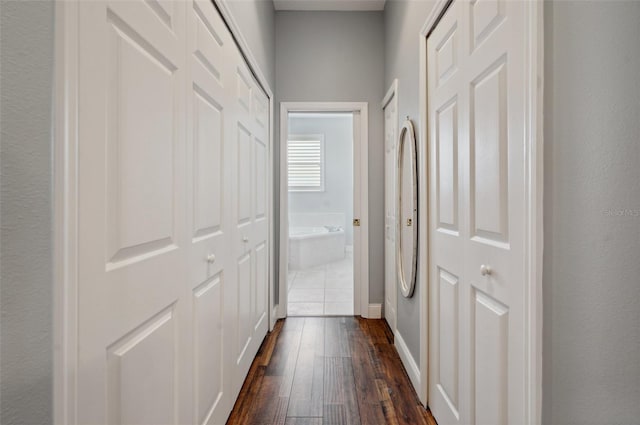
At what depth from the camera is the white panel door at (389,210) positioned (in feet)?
9.05

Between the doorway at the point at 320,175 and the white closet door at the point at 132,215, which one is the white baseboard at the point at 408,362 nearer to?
the white closet door at the point at 132,215

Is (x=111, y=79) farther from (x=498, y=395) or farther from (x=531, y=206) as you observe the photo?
(x=498, y=395)

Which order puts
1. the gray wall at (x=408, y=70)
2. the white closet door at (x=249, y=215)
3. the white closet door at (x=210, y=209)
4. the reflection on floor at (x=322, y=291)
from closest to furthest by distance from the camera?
the white closet door at (x=210, y=209)
the white closet door at (x=249, y=215)
the gray wall at (x=408, y=70)
the reflection on floor at (x=322, y=291)

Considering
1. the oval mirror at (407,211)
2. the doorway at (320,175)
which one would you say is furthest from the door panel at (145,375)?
the doorway at (320,175)

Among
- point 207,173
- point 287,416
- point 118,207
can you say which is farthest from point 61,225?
point 287,416

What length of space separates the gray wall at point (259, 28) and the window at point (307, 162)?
365cm

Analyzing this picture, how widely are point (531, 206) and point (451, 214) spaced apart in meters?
0.61

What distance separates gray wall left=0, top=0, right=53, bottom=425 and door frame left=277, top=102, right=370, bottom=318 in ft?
8.12

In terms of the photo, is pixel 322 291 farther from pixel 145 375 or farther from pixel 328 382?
pixel 145 375

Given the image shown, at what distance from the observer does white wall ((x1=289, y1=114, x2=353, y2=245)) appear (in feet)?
22.1

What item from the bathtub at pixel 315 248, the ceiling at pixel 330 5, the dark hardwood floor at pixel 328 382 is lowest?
the dark hardwood floor at pixel 328 382

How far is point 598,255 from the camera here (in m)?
0.76

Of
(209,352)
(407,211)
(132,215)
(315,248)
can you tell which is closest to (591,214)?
(132,215)

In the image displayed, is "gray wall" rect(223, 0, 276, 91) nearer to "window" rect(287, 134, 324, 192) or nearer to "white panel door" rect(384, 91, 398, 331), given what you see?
"white panel door" rect(384, 91, 398, 331)
